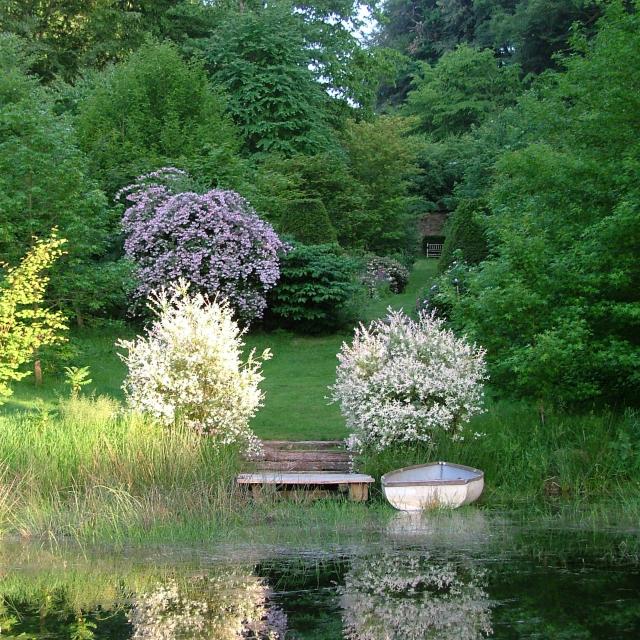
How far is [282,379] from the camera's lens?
62.5 ft

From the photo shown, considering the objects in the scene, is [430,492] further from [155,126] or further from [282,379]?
[155,126]

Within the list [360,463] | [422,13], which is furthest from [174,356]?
Answer: [422,13]

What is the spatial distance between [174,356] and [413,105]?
117 ft

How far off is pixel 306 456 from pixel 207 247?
930 cm

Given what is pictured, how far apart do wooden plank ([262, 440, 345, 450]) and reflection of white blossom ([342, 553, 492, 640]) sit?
418 centimetres

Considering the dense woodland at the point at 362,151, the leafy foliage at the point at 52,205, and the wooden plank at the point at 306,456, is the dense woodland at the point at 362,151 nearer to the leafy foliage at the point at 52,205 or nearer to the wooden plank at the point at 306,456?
the leafy foliage at the point at 52,205

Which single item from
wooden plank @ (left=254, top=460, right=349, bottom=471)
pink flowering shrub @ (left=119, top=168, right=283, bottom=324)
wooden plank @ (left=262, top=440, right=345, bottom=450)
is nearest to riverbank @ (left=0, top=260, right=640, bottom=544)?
wooden plank @ (left=254, top=460, right=349, bottom=471)

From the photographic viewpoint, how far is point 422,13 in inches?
2173

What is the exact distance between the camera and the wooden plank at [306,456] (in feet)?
41.9

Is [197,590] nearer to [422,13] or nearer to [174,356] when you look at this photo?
[174,356]

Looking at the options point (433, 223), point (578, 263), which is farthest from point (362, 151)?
point (578, 263)

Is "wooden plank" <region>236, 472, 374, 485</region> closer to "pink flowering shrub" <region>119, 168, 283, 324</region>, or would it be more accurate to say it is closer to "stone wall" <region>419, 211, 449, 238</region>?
"pink flowering shrub" <region>119, 168, 283, 324</region>

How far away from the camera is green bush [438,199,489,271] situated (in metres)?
22.9

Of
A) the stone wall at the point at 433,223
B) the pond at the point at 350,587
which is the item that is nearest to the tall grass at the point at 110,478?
the pond at the point at 350,587
